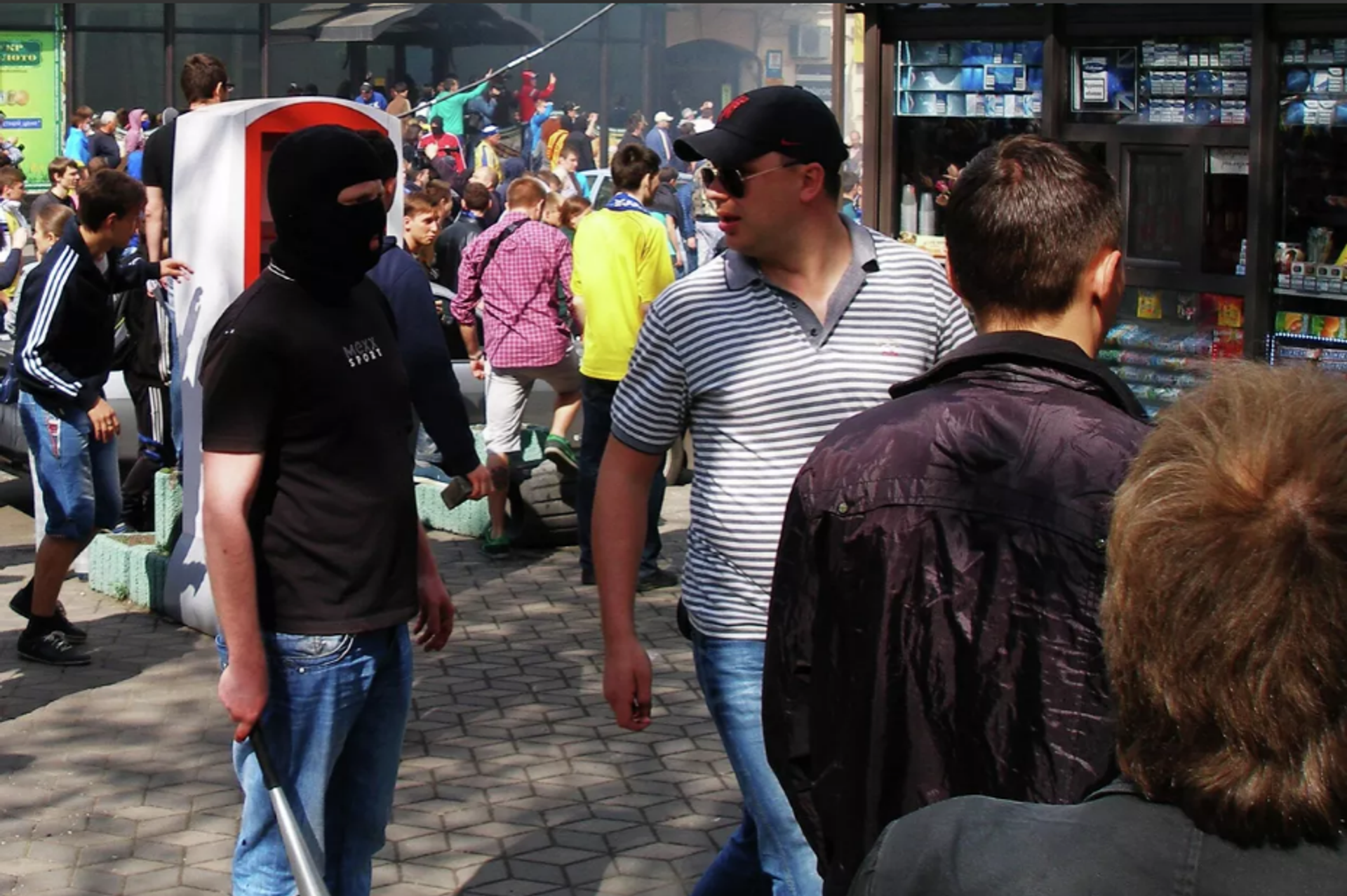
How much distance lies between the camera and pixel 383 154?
14.7 feet

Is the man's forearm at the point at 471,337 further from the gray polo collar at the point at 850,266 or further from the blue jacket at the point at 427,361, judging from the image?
the gray polo collar at the point at 850,266

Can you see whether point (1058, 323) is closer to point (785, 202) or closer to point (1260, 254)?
point (785, 202)

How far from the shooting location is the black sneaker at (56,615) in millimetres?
7008

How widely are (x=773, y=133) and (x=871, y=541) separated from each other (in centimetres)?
143

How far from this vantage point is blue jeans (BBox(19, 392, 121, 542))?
6.93 meters

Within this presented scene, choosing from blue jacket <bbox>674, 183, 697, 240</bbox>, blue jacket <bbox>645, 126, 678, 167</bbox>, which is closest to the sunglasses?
blue jacket <bbox>674, 183, 697, 240</bbox>

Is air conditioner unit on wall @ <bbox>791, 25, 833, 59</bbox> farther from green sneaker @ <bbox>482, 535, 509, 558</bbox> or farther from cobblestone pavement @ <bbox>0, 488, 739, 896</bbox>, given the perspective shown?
cobblestone pavement @ <bbox>0, 488, 739, 896</bbox>

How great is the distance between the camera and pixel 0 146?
24.6 meters

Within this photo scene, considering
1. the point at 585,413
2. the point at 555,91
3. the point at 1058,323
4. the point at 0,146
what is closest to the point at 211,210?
the point at 585,413

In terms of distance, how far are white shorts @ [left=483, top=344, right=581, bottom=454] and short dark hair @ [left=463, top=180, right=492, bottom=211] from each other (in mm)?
4571

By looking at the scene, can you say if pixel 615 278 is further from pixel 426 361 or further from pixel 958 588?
pixel 958 588

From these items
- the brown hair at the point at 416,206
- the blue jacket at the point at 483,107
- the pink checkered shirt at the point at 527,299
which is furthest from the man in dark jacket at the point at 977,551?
the blue jacket at the point at 483,107

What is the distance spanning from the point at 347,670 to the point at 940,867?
2.10 metres

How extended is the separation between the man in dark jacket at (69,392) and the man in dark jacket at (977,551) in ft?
16.8
